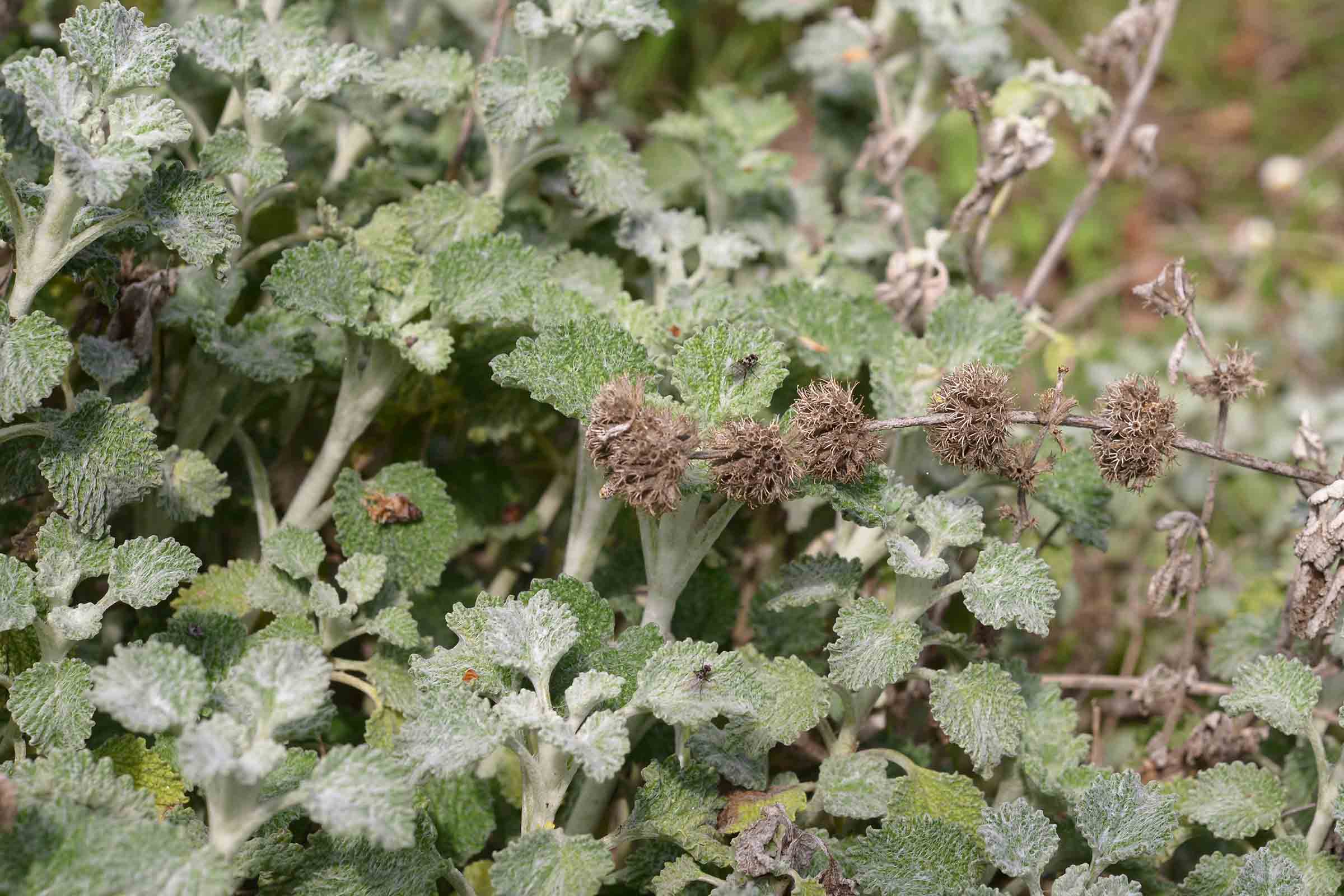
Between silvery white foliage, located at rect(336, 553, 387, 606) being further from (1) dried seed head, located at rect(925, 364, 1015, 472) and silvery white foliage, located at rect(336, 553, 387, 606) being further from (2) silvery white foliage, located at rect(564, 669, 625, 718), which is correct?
(1) dried seed head, located at rect(925, 364, 1015, 472)

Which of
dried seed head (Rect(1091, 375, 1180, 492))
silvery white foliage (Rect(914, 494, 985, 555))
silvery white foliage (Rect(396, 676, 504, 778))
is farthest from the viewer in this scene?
silvery white foliage (Rect(914, 494, 985, 555))

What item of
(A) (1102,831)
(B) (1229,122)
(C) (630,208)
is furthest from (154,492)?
(B) (1229,122)

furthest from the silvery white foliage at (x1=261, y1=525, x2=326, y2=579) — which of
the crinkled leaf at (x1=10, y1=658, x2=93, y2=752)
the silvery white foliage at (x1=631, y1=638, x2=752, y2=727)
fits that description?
the silvery white foliage at (x1=631, y1=638, x2=752, y2=727)

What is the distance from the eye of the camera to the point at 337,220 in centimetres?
195

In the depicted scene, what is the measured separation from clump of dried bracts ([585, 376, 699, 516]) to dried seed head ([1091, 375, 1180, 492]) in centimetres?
49

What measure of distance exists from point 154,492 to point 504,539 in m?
0.55

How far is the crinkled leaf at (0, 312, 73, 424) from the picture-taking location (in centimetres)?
138

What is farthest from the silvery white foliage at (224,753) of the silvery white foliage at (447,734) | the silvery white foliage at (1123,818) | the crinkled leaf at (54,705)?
the silvery white foliage at (1123,818)

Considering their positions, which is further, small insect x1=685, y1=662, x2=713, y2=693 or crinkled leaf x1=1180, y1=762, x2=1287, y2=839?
crinkled leaf x1=1180, y1=762, x2=1287, y2=839

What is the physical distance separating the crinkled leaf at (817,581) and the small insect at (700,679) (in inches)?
6.6

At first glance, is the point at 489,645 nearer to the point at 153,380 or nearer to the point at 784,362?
the point at 784,362

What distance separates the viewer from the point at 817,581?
1624mm

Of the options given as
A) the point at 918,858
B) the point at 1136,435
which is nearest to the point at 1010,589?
the point at 1136,435

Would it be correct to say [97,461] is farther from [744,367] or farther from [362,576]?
[744,367]
